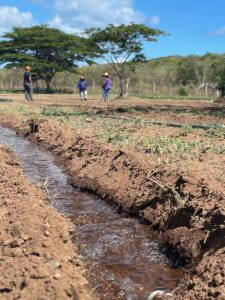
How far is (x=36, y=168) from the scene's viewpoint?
36.8 feet

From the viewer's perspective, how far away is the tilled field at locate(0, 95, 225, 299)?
5.44 meters

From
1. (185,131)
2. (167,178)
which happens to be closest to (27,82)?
(185,131)

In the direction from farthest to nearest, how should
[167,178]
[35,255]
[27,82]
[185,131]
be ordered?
[27,82]
[185,131]
[167,178]
[35,255]

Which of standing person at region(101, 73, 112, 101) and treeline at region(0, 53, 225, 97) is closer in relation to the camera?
standing person at region(101, 73, 112, 101)

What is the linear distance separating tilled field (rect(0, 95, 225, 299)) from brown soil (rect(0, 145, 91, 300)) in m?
1.24

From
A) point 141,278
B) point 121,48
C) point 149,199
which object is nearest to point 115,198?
point 149,199

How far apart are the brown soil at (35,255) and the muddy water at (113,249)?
0.44 m

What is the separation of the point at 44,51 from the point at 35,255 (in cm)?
4652

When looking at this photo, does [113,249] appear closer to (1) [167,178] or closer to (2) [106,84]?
(1) [167,178]

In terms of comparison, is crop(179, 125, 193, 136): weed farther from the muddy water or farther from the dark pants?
the dark pants

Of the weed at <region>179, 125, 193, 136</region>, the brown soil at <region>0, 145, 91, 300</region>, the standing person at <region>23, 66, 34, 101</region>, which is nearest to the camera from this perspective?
the brown soil at <region>0, 145, 91, 300</region>

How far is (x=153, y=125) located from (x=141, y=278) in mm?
9502

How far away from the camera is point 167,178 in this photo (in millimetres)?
7559

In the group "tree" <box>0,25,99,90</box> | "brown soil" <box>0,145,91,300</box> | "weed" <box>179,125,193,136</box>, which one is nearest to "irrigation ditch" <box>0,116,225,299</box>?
"brown soil" <box>0,145,91,300</box>
